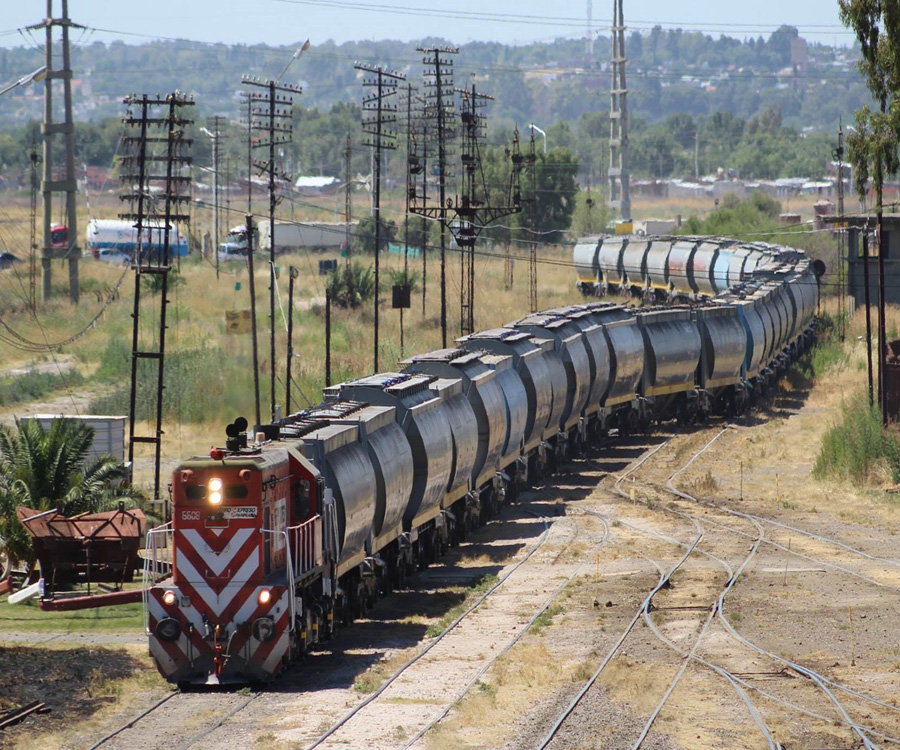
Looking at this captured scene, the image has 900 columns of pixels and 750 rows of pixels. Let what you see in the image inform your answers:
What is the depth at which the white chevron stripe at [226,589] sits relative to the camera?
1939 cm

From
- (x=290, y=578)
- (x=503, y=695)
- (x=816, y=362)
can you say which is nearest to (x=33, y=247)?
(x=816, y=362)

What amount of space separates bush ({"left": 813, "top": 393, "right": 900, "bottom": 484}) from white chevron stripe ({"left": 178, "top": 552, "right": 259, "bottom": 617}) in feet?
77.0

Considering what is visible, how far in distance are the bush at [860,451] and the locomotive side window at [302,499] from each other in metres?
22.1

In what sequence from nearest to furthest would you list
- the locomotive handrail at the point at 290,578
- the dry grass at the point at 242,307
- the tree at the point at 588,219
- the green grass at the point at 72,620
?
the locomotive handrail at the point at 290,578
the green grass at the point at 72,620
the dry grass at the point at 242,307
the tree at the point at 588,219

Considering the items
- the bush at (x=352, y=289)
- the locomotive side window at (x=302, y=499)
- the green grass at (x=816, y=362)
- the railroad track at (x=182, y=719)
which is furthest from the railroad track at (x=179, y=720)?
the bush at (x=352, y=289)

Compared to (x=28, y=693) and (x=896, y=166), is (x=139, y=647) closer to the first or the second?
(x=28, y=693)

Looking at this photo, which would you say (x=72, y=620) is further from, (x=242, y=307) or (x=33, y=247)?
(x=242, y=307)

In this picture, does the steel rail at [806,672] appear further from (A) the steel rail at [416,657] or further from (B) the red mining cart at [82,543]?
(B) the red mining cart at [82,543]

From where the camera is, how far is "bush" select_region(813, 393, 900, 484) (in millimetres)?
38719

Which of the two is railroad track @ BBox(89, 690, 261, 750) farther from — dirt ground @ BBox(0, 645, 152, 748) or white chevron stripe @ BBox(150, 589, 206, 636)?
white chevron stripe @ BBox(150, 589, 206, 636)

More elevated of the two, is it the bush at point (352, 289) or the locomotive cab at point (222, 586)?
the bush at point (352, 289)

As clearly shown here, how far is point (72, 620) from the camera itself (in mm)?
25141

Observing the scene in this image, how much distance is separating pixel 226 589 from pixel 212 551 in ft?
1.80

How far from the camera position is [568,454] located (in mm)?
44875
